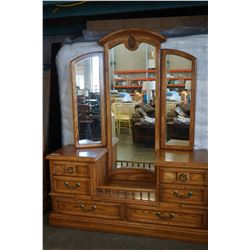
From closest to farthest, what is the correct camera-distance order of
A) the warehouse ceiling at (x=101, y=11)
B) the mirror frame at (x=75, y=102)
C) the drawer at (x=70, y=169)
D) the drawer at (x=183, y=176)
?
1. the drawer at (x=183, y=176)
2. the warehouse ceiling at (x=101, y=11)
3. the drawer at (x=70, y=169)
4. the mirror frame at (x=75, y=102)

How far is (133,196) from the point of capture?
8.23ft

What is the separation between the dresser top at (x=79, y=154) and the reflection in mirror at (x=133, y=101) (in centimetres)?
22

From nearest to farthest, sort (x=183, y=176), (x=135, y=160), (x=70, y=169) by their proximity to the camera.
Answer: (x=183, y=176) → (x=70, y=169) → (x=135, y=160)

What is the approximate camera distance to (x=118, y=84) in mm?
2574

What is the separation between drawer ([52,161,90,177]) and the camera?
2.51 m

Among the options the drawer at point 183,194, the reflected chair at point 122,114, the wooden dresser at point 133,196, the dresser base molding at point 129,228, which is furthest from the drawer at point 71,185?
the drawer at point 183,194

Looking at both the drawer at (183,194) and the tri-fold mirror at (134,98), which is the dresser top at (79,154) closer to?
the tri-fold mirror at (134,98)

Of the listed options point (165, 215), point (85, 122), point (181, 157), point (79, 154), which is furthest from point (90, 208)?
point (181, 157)

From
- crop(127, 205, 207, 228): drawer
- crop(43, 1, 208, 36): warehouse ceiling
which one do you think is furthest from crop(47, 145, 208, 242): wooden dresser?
crop(43, 1, 208, 36): warehouse ceiling

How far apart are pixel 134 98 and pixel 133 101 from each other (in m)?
0.03

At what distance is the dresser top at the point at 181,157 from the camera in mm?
2318

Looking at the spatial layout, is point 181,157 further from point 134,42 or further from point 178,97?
point 134,42

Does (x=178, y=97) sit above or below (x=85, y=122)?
above
